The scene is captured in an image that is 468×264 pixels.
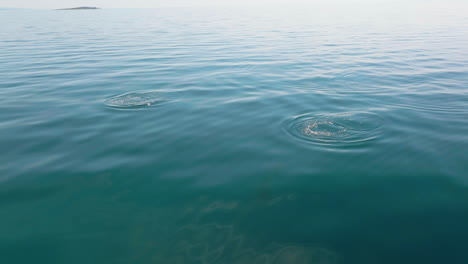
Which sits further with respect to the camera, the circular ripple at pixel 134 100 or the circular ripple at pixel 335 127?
the circular ripple at pixel 134 100

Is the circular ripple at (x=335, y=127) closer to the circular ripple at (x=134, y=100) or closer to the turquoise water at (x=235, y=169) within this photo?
the turquoise water at (x=235, y=169)

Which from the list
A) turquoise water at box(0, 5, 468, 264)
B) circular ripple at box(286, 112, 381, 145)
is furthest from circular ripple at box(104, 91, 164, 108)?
circular ripple at box(286, 112, 381, 145)

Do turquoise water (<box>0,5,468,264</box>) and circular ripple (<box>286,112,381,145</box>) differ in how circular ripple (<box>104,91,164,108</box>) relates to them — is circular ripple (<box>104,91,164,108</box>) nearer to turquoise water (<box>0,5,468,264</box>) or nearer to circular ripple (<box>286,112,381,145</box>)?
turquoise water (<box>0,5,468,264</box>)

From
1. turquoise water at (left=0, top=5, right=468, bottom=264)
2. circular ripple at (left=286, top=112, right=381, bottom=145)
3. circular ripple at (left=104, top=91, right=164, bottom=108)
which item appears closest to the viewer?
turquoise water at (left=0, top=5, right=468, bottom=264)

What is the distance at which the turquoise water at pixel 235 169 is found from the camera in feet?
16.9

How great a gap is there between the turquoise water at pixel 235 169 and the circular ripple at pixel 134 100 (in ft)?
0.21

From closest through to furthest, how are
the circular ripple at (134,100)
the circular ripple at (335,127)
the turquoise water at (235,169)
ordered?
the turquoise water at (235,169), the circular ripple at (335,127), the circular ripple at (134,100)

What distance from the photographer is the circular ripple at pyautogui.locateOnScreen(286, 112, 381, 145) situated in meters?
8.42

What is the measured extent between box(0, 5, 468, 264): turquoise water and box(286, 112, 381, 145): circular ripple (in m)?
0.05

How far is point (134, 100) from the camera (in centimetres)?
1193

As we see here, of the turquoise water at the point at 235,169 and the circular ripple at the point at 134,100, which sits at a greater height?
the circular ripple at the point at 134,100

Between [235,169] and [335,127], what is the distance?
3171mm

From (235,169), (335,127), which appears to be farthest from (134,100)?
(335,127)

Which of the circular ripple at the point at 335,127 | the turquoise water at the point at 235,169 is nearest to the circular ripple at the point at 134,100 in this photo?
the turquoise water at the point at 235,169
